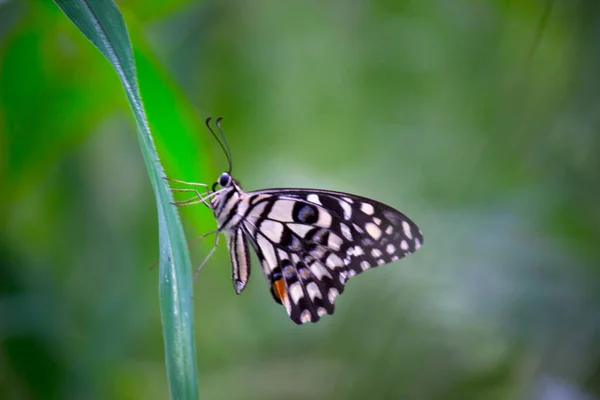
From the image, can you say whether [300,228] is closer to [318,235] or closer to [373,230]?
[318,235]

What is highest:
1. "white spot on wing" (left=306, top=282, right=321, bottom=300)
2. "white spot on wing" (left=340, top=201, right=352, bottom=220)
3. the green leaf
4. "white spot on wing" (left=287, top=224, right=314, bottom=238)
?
"white spot on wing" (left=287, top=224, right=314, bottom=238)

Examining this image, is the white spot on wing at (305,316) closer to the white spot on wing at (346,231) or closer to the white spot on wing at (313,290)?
the white spot on wing at (313,290)

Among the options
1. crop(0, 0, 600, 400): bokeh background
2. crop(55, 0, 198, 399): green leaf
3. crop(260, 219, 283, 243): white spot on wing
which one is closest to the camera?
crop(55, 0, 198, 399): green leaf

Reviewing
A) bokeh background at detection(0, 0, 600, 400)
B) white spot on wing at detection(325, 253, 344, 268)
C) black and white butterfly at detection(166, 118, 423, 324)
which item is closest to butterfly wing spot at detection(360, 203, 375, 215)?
black and white butterfly at detection(166, 118, 423, 324)

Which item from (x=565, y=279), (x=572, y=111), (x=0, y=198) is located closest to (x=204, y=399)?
(x=0, y=198)

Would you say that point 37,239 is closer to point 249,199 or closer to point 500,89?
point 249,199

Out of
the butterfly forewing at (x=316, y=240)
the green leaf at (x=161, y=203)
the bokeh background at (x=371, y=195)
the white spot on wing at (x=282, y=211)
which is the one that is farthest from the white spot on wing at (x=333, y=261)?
the green leaf at (x=161, y=203)

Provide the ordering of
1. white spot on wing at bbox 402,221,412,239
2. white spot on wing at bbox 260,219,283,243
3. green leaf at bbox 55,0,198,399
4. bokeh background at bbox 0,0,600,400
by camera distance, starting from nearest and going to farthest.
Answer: green leaf at bbox 55,0,198,399
white spot on wing at bbox 402,221,412,239
white spot on wing at bbox 260,219,283,243
bokeh background at bbox 0,0,600,400

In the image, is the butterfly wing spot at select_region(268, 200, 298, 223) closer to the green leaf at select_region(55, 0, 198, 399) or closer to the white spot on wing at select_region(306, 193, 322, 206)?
the white spot on wing at select_region(306, 193, 322, 206)
